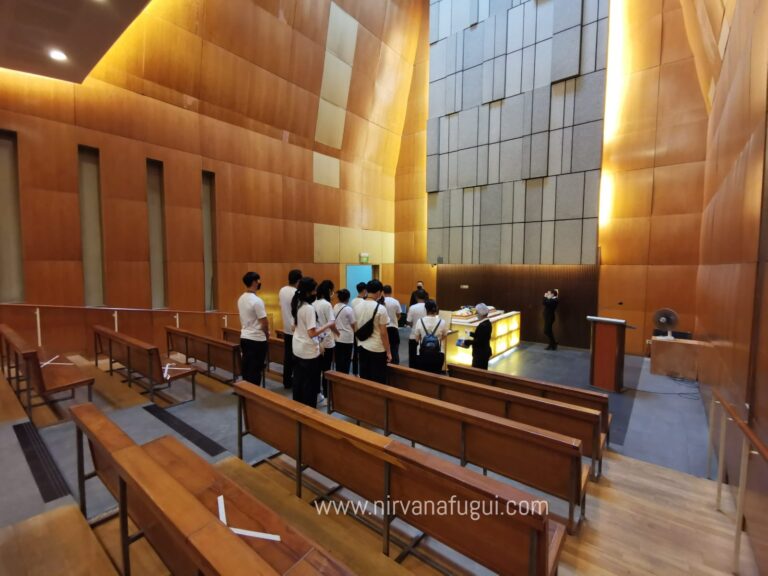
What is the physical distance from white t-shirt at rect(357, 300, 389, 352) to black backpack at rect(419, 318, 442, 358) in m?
0.53

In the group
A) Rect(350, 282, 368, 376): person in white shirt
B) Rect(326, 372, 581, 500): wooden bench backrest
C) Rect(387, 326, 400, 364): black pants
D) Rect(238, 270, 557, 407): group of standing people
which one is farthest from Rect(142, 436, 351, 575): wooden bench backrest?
Rect(387, 326, 400, 364): black pants

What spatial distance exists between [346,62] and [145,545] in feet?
34.6

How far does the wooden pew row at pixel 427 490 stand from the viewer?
4.73 feet

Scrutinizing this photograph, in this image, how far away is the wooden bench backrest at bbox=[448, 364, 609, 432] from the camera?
3.16 meters

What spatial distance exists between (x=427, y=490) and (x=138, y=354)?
156 inches

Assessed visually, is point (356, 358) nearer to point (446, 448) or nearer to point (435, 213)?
point (446, 448)

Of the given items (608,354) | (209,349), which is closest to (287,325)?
(209,349)

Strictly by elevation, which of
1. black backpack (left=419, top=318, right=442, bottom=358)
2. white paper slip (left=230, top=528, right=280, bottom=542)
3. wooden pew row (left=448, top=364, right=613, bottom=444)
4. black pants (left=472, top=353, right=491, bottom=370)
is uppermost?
black backpack (left=419, top=318, right=442, bottom=358)

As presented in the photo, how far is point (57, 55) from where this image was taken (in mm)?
4383

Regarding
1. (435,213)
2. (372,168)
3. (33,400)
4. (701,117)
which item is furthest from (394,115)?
(33,400)

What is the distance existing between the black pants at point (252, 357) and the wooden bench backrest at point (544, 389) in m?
2.23

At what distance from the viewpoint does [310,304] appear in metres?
3.43

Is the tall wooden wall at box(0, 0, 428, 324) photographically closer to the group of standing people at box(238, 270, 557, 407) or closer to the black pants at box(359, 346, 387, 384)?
the group of standing people at box(238, 270, 557, 407)

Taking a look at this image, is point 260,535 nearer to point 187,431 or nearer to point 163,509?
point 163,509
